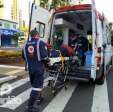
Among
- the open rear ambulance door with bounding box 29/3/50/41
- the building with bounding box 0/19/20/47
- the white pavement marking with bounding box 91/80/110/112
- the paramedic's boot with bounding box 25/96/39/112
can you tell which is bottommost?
the white pavement marking with bounding box 91/80/110/112

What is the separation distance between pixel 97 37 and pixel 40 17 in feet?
6.09

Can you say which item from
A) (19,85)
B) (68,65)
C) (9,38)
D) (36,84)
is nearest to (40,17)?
(68,65)

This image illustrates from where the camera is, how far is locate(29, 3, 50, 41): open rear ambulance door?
9.42m

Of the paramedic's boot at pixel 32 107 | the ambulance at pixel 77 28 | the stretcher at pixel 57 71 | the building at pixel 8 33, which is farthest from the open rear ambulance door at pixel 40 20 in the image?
the building at pixel 8 33

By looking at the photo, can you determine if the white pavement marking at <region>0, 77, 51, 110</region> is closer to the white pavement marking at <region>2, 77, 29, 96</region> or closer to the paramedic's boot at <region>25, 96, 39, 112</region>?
the paramedic's boot at <region>25, 96, 39, 112</region>

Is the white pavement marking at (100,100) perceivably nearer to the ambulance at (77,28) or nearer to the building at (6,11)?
the ambulance at (77,28)

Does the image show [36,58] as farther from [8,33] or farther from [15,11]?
[15,11]

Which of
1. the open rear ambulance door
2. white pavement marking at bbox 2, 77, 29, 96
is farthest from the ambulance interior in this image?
white pavement marking at bbox 2, 77, 29, 96

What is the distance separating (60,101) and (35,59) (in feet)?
6.13

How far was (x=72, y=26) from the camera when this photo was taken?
530 inches

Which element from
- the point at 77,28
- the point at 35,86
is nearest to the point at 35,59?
the point at 35,86

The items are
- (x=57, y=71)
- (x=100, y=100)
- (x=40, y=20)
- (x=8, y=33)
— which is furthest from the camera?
(x=8, y=33)

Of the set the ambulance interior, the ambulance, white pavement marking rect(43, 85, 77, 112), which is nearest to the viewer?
white pavement marking rect(43, 85, 77, 112)

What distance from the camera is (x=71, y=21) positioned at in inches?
522
